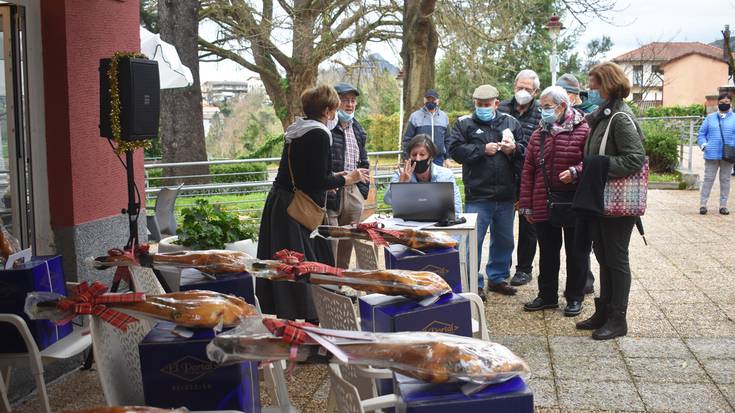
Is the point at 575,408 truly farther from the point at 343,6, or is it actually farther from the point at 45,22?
the point at 343,6

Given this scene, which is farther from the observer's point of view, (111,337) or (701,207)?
(701,207)

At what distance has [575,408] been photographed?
413 cm

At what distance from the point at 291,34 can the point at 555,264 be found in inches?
397

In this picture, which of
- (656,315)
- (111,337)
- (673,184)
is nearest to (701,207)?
(673,184)

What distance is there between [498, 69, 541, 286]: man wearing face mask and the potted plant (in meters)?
2.50

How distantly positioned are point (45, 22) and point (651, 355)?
436cm

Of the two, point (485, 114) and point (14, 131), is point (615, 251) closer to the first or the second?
point (485, 114)

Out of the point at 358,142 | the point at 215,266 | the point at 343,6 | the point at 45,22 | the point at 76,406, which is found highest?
the point at 343,6

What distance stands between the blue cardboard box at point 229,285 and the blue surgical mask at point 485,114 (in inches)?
139

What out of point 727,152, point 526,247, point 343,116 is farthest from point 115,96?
point 727,152

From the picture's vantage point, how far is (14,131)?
4.90 meters

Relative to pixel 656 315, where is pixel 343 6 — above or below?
above

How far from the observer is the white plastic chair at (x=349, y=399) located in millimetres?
2072

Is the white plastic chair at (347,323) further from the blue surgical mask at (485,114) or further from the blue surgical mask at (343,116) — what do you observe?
the blue surgical mask at (485,114)
